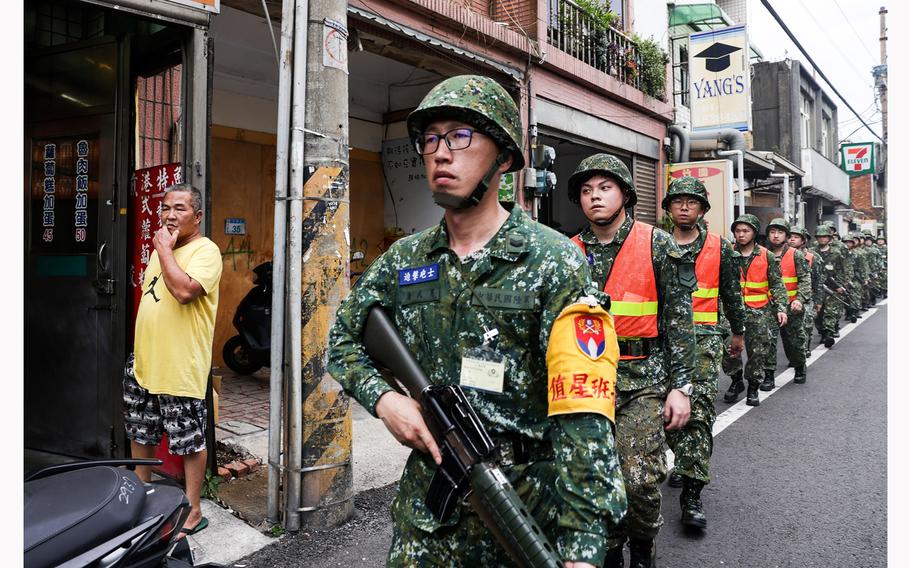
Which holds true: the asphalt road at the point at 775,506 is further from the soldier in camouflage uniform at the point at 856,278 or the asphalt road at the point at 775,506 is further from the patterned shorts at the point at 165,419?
the soldier in camouflage uniform at the point at 856,278

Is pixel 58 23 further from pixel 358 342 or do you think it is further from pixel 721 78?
pixel 721 78

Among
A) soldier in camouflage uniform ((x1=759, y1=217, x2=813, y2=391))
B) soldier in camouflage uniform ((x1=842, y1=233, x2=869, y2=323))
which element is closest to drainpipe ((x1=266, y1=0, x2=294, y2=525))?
soldier in camouflage uniform ((x1=759, y1=217, x2=813, y2=391))

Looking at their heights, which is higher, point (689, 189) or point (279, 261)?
point (689, 189)

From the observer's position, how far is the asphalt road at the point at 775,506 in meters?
3.35

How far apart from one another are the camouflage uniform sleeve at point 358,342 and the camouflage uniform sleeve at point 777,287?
21.3ft

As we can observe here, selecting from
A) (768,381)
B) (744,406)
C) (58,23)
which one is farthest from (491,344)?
(768,381)

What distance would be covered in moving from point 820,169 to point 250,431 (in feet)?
92.0

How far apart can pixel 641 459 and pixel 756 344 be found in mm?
5127

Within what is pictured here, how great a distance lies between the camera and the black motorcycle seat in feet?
5.27

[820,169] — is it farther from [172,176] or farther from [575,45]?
[172,176]

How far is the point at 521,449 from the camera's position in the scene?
5.47 feet

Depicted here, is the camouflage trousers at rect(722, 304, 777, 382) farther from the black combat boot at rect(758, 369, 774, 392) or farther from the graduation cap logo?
the graduation cap logo

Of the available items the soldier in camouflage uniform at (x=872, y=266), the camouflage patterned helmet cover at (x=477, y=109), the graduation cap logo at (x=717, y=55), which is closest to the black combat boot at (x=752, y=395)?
the camouflage patterned helmet cover at (x=477, y=109)

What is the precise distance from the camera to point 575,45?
10297mm
